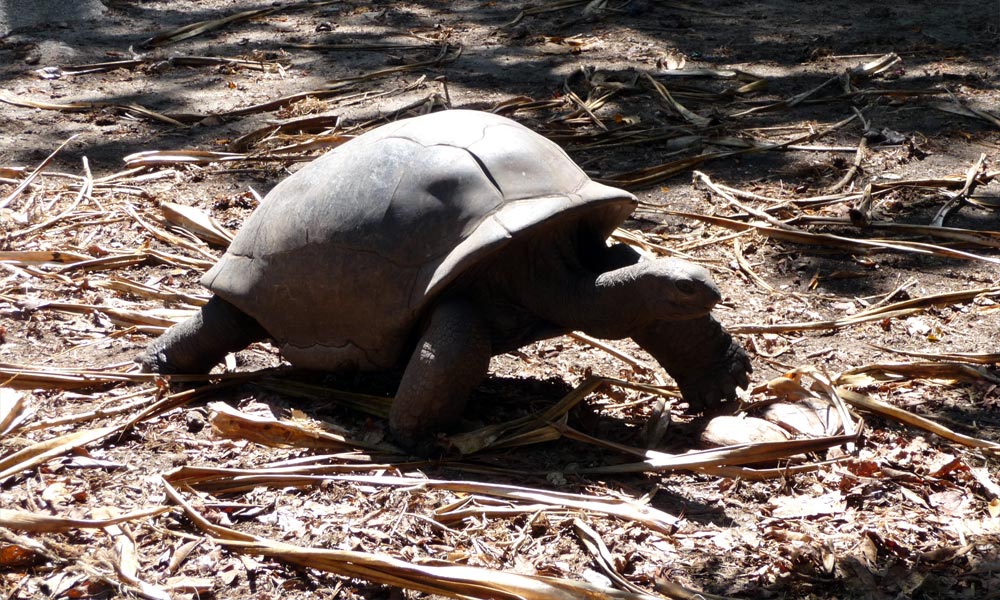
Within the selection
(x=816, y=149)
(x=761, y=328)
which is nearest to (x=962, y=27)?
(x=816, y=149)

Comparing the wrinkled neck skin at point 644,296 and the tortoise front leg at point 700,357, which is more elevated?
the wrinkled neck skin at point 644,296

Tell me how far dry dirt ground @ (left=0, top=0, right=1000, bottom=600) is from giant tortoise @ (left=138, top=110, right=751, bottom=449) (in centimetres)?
27

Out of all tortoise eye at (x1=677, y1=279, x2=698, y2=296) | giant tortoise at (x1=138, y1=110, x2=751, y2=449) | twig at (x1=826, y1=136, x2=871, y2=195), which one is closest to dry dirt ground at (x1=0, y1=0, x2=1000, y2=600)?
twig at (x1=826, y1=136, x2=871, y2=195)

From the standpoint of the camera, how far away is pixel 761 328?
4984 mm

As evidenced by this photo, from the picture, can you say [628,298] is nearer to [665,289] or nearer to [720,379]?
[665,289]

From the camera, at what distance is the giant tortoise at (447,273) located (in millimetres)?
3838

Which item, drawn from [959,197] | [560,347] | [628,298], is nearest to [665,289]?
[628,298]

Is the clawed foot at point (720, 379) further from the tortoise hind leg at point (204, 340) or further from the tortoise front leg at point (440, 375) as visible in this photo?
the tortoise hind leg at point (204, 340)

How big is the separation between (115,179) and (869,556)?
17.3ft

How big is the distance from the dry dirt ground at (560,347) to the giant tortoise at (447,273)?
0.27 meters

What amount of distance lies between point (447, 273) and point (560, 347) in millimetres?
1456

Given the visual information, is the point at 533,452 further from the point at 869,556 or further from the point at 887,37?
the point at 887,37

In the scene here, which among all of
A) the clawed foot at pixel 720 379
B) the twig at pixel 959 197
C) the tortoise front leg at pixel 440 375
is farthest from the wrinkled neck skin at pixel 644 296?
the twig at pixel 959 197

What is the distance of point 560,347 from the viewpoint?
200 inches
